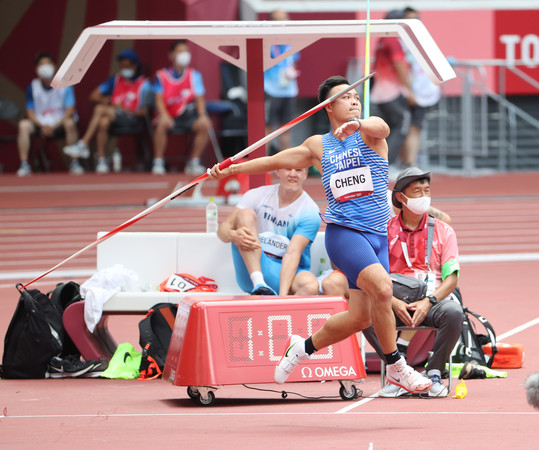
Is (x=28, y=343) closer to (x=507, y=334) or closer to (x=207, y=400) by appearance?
(x=207, y=400)

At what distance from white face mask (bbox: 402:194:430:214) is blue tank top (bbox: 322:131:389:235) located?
1.20 meters

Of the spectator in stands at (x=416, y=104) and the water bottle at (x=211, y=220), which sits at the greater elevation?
the spectator in stands at (x=416, y=104)

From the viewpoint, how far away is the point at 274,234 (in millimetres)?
9000

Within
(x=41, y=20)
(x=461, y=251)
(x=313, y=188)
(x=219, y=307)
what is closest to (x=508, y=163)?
(x=313, y=188)

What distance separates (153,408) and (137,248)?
8.04ft

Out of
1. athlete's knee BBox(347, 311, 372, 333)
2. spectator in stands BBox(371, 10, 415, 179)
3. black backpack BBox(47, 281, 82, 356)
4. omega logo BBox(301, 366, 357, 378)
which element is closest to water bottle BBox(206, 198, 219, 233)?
black backpack BBox(47, 281, 82, 356)

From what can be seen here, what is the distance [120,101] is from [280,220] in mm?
12223

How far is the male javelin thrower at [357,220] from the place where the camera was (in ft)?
22.0

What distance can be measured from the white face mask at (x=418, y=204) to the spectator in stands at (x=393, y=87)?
1007 centimetres

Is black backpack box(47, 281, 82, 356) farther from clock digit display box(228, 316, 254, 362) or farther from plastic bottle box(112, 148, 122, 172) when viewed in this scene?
plastic bottle box(112, 148, 122, 172)

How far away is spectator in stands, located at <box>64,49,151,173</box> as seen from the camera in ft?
67.3

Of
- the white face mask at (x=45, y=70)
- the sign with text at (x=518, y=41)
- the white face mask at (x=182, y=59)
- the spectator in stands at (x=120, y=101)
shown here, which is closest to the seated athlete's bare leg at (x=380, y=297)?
the white face mask at (x=182, y=59)

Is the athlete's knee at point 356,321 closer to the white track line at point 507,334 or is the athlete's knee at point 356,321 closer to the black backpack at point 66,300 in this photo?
the white track line at point 507,334

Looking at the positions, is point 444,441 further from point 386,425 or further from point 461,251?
point 461,251
